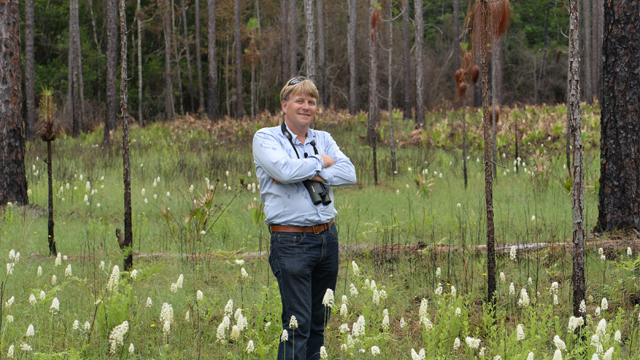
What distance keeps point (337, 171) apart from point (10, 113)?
675 centimetres

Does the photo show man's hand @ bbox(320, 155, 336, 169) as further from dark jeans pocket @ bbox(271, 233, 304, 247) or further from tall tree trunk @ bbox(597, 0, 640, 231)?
tall tree trunk @ bbox(597, 0, 640, 231)

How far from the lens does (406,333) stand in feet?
14.1

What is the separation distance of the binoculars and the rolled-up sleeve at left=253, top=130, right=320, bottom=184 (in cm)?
8

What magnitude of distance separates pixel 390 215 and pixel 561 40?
139 ft

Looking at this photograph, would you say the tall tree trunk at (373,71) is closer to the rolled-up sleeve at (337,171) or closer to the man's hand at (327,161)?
the rolled-up sleeve at (337,171)

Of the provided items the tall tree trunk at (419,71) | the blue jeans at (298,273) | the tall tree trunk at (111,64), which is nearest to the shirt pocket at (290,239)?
the blue jeans at (298,273)

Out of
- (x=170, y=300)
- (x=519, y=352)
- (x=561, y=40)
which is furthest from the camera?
(x=561, y=40)

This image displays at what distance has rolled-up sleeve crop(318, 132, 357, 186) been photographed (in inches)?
135

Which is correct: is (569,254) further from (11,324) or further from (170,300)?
(11,324)

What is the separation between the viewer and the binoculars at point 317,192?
327cm

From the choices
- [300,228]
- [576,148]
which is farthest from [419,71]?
[300,228]

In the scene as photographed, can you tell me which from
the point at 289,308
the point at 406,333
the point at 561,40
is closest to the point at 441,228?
the point at 406,333

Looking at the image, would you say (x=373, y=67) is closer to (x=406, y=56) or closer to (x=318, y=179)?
(x=318, y=179)

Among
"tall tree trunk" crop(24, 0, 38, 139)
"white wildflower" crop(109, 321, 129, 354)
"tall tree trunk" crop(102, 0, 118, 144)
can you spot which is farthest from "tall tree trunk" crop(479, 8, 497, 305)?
"tall tree trunk" crop(24, 0, 38, 139)
